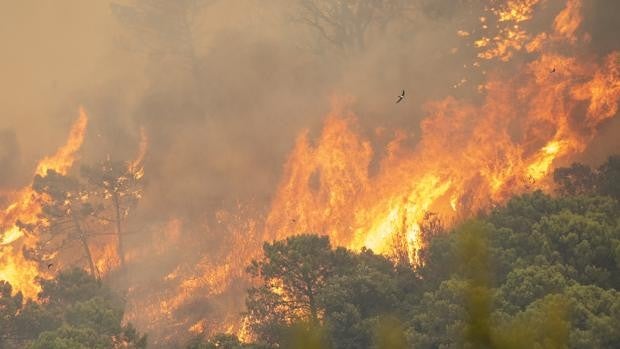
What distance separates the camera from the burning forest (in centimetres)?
2378

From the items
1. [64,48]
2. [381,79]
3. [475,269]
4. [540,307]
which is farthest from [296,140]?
[64,48]

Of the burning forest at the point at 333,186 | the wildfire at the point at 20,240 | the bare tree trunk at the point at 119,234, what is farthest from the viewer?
the wildfire at the point at 20,240

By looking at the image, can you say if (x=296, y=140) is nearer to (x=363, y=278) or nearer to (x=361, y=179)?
(x=361, y=179)

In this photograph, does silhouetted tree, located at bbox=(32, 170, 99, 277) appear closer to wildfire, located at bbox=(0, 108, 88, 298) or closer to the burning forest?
Answer: the burning forest

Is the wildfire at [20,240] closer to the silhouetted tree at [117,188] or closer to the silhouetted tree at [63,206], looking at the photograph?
the silhouetted tree at [63,206]

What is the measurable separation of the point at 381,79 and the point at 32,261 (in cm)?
3463

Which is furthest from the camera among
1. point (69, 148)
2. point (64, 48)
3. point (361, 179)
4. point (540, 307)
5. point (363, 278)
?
point (64, 48)

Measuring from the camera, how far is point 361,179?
4750 centimetres

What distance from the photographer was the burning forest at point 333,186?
23.8 metres

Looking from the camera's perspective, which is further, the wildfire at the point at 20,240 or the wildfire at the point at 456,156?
the wildfire at the point at 20,240

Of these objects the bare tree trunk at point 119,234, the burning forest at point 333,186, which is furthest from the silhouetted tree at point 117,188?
the burning forest at point 333,186

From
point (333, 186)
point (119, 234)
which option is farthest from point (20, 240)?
point (333, 186)

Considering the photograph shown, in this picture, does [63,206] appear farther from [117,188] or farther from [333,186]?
[333,186]

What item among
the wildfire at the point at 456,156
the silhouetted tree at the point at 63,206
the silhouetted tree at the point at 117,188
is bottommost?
the wildfire at the point at 456,156
